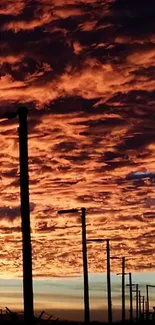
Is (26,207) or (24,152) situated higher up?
(24,152)

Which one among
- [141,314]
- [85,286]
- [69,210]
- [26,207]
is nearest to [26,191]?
[26,207]

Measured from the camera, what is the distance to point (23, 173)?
68.1 ft

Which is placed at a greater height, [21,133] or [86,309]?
[21,133]

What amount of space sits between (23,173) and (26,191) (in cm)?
47

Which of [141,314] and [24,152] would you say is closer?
[24,152]

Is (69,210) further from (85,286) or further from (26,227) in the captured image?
(26,227)

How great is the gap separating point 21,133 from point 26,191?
1513 mm

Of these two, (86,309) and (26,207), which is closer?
(26,207)

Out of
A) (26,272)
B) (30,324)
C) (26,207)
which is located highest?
(26,207)

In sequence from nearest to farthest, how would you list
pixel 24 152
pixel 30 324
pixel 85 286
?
pixel 30 324, pixel 24 152, pixel 85 286

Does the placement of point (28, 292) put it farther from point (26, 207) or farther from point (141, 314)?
point (141, 314)

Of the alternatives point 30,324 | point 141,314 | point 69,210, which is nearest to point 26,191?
point 30,324

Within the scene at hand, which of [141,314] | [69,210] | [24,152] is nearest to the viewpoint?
[24,152]

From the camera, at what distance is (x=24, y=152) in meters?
20.8
